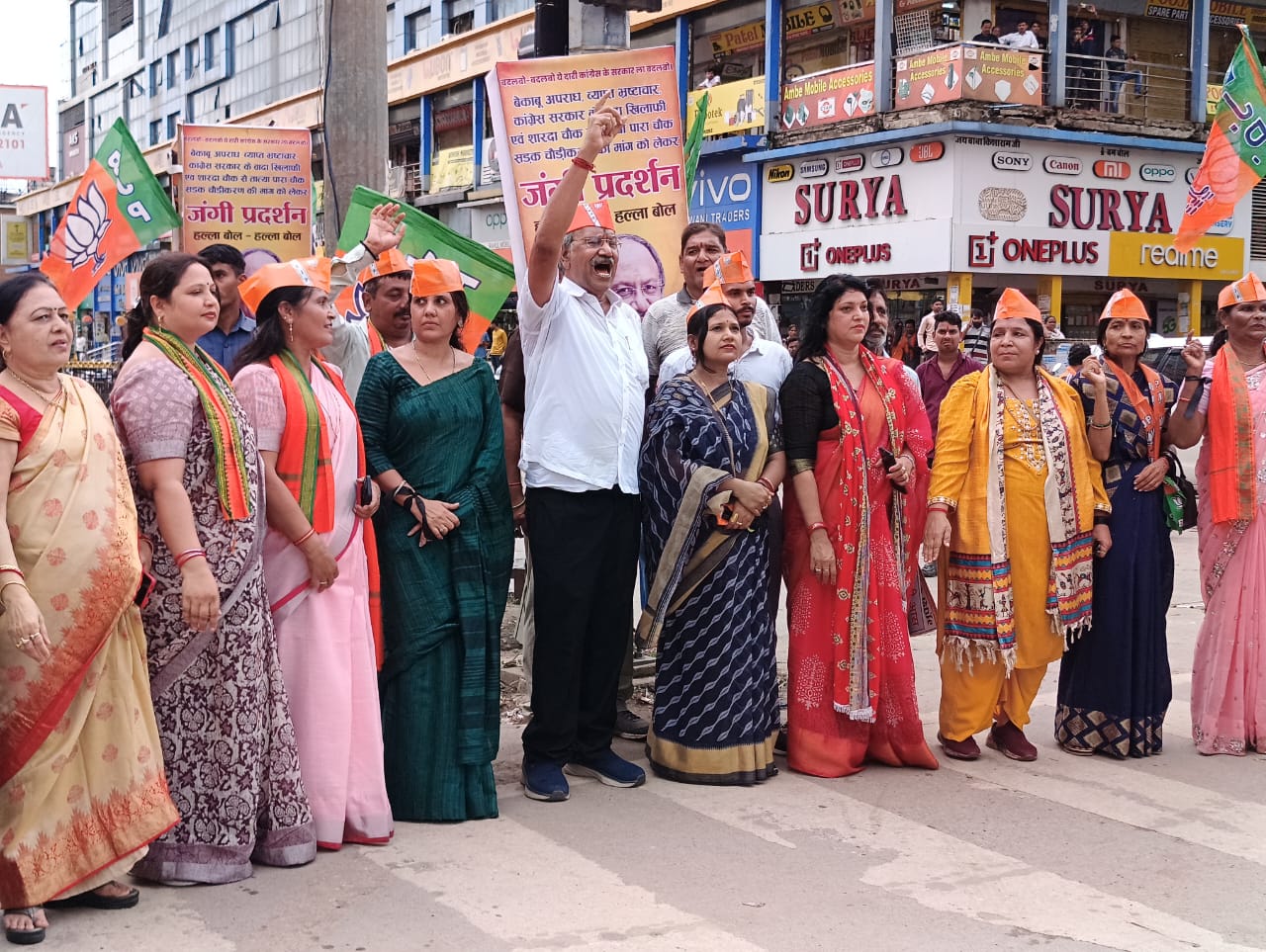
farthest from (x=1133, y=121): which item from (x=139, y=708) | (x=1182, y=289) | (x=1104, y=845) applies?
(x=139, y=708)

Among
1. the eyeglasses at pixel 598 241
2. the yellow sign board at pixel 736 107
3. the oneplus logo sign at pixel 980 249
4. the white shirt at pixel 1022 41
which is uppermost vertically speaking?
the white shirt at pixel 1022 41

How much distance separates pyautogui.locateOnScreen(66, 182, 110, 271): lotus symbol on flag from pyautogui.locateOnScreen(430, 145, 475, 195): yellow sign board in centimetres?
2330

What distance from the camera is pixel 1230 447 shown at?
539cm

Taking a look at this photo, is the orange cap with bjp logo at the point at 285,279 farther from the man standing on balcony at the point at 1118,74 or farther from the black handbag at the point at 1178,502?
the man standing on balcony at the point at 1118,74

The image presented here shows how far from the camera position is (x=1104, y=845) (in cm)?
428

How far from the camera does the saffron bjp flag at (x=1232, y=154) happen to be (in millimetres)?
6211

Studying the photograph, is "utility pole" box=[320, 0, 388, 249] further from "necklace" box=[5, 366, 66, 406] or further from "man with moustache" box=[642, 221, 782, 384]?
"necklace" box=[5, 366, 66, 406]

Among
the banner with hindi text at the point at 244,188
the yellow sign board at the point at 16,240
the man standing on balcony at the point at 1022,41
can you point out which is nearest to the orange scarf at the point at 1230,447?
the banner with hindi text at the point at 244,188

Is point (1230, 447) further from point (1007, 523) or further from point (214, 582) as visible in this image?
point (214, 582)

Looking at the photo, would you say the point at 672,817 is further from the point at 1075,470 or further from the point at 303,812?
the point at 1075,470

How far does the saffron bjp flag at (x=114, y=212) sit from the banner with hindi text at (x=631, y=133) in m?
2.79

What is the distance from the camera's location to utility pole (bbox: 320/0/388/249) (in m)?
7.03

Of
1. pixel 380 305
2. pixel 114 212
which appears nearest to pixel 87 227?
pixel 114 212

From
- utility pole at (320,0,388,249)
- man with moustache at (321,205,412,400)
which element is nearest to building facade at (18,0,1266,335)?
utility pole at (320,0,388,249)
